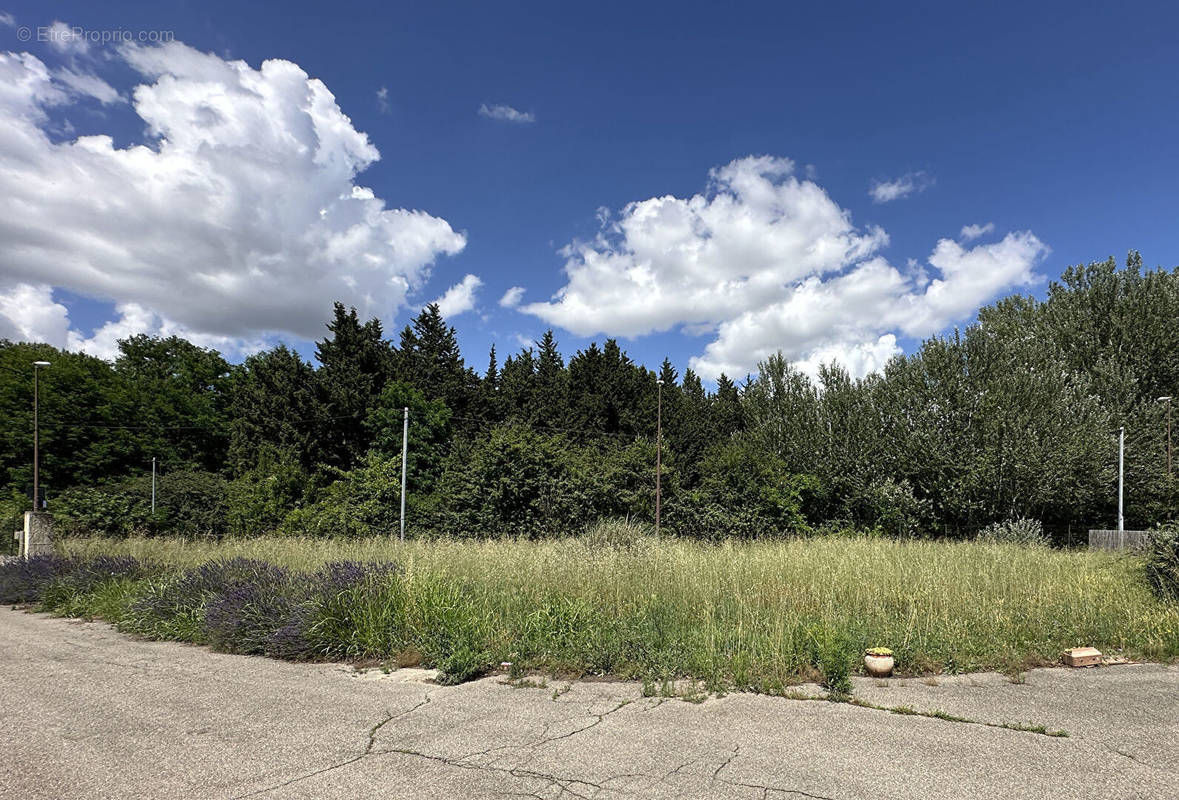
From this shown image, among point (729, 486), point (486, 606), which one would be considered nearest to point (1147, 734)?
point (486, 606)

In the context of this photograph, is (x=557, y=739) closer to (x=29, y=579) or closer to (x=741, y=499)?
(x=29, y=579)

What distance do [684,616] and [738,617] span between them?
0.66 meters

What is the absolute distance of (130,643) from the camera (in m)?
7.19

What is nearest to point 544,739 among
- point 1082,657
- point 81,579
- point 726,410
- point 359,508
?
point 1082,657

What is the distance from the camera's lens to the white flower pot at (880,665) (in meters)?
5.43

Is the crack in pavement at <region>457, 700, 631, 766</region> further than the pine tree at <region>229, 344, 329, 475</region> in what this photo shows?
No

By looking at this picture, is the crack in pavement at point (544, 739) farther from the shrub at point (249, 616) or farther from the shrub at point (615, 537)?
the shrub at point (615, 537)

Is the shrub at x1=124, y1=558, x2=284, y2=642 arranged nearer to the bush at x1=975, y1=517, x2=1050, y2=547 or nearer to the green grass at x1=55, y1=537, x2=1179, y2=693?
the green grass at x1=55, y1=537, x2=1179, y2=693

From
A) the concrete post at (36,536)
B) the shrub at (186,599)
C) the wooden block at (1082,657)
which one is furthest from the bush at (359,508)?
the wooden block at (1082,657)

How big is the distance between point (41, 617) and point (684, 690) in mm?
10359

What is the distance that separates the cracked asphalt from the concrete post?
12.6 metres

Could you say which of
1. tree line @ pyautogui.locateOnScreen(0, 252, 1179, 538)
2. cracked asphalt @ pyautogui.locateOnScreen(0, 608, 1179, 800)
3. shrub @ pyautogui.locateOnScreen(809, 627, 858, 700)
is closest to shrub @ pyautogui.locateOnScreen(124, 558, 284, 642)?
cracked asphalt @ pyautogui.locateOnScreen(0, 608, 1179, 800)

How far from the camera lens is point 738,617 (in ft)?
22.0

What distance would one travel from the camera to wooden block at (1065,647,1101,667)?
230 inches
